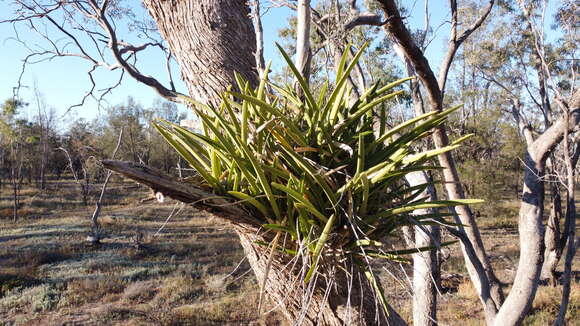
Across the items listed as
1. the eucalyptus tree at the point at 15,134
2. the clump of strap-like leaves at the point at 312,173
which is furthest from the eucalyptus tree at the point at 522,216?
the eucalyptus tree at the point at 15,134

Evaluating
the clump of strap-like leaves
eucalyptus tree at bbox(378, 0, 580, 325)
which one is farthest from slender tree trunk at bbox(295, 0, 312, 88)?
eucalyptus tree at bbox(378, 0, 580, 325)

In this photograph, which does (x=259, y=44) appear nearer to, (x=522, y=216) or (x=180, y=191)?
(x=180, y=191)

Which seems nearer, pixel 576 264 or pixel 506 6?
pixel 506 6

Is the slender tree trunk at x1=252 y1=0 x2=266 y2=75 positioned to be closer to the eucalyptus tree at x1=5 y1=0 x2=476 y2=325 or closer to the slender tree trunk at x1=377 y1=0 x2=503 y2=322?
the eucalyptus tree at x1=5 y1=0 x2=476 y2=325

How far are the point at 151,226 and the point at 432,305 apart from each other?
1660cm

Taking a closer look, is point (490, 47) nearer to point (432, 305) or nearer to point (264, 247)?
point (432, 305)

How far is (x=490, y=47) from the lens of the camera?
36.7ft

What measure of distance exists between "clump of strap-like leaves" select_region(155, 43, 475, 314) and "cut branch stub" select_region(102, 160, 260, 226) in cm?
3

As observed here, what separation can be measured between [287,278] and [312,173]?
0.36 metres

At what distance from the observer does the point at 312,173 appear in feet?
2.46

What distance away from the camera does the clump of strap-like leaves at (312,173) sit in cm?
77

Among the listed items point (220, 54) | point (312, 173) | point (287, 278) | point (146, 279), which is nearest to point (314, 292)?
point (287, 278)

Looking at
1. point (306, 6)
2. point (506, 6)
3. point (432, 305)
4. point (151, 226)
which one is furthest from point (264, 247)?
point (151, 226)

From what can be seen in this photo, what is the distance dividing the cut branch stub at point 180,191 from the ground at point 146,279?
107 inches
